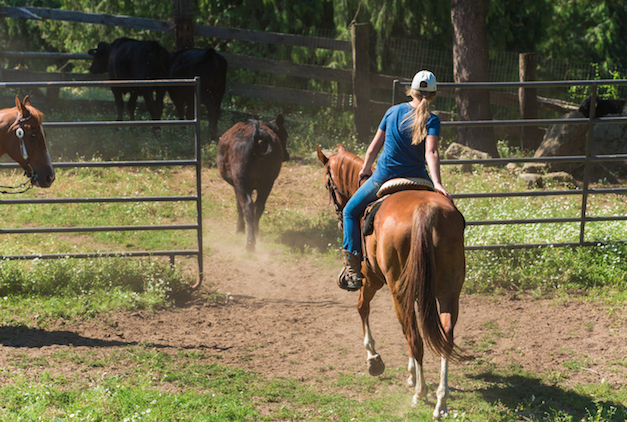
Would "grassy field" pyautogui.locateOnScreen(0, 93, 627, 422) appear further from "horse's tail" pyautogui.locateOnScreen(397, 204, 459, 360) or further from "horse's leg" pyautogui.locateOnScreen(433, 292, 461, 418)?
"horse's tail" pyautogui.locateOnScreen(397, 204, 459, 360)

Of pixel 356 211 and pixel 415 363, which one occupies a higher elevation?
pixel 356 211

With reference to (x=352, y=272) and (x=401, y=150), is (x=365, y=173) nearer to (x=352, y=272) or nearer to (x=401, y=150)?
(x=401, y=150)

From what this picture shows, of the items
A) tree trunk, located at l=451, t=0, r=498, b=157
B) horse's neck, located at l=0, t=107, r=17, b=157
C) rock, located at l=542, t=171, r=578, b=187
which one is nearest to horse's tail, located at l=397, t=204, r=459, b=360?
horse's neck, located at l=0, t=107, r=17, b=157

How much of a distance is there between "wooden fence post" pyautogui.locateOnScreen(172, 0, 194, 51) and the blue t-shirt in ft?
36.2

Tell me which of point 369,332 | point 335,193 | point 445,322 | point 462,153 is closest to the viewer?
point 445,322

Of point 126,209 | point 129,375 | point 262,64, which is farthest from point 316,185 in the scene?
point 129,375

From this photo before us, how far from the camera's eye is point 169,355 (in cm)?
499

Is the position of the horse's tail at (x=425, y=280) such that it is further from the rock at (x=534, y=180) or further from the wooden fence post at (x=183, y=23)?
the wooden fence post at (x=183, y=23)

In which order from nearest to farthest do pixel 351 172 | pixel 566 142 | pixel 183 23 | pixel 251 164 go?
pixel 351 172
pixel 251 164
pixel 566 142
pixel 183 23

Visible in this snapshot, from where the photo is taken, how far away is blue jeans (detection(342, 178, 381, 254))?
4.43 m

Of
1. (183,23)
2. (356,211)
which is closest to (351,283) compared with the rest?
(356,211)

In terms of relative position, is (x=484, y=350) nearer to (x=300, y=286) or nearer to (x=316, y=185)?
(x=300, y=286)

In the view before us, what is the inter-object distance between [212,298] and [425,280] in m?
3.53

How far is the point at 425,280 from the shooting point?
3562 mm
